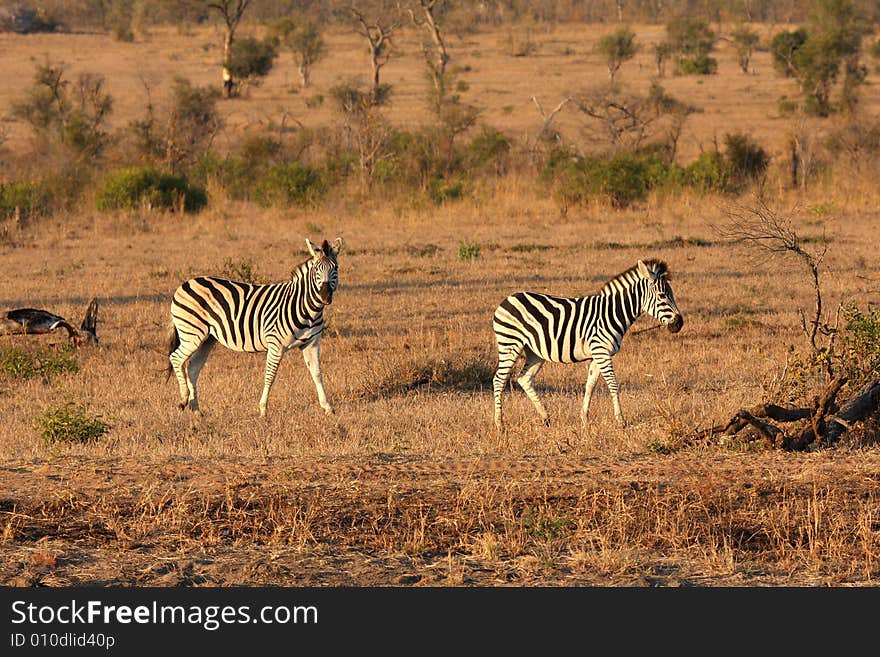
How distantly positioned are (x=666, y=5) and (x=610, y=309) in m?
89.0

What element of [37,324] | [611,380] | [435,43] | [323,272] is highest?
[435,43]

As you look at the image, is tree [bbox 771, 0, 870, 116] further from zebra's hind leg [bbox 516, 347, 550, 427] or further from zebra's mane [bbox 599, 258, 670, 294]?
zebra's hind leg [bbox 516, 347, 550, 427]

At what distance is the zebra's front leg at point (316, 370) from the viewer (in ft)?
34.3

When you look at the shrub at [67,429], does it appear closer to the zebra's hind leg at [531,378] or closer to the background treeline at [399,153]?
the zebra's hind leg at [531,378]

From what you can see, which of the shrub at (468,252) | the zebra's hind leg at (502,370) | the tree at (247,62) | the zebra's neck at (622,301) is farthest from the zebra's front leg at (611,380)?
the tree at (247,62)

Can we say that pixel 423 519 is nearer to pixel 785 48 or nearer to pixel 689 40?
pixel 785 48

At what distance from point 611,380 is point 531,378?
2.38 feet

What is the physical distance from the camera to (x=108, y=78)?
52.5 m

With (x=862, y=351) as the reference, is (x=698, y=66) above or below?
above

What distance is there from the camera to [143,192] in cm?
2484

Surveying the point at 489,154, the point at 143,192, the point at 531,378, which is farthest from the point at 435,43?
the point at 531,378

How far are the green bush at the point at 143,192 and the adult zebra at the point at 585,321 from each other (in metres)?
15.8

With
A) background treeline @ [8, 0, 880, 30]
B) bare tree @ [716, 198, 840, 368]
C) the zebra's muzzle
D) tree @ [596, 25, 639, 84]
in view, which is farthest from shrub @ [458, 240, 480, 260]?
background treeline @ [8, 0, 880, 30]

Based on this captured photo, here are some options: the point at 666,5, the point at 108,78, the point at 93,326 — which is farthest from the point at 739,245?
the point at 666,5
